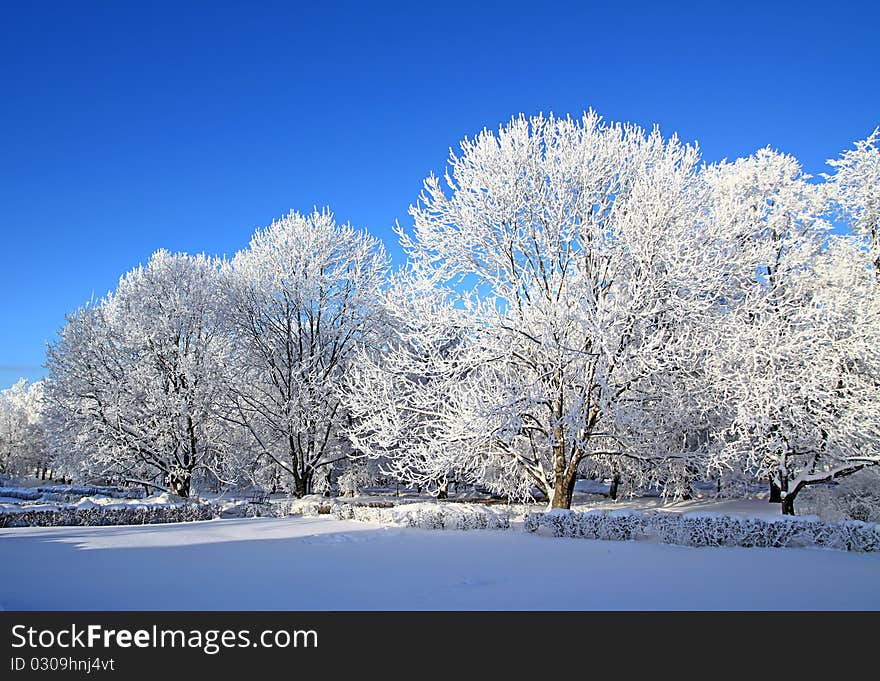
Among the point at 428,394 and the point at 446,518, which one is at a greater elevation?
the point at 428,394

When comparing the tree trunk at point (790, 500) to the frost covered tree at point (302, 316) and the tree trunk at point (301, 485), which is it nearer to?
the frost covered tree at point (302, 316)

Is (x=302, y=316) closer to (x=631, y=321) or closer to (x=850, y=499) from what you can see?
(x=631, y=321)

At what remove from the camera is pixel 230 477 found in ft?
79.0

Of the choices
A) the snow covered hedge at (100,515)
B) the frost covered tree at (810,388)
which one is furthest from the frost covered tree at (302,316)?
the frost covered tree at (810,388)

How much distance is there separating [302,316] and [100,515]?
35.0ft

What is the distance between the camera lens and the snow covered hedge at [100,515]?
14.3 metres

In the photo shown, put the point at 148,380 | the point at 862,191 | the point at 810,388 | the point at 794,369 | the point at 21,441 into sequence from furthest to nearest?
the point at 21,441
the point at 148,380
the point at 862,191
the point at 794,369
the point at 810,388

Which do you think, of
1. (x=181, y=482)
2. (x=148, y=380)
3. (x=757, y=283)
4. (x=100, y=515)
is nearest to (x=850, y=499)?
(x=757, y=283)

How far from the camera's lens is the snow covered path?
19.5ft

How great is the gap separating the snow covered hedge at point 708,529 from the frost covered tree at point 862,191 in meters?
11.7

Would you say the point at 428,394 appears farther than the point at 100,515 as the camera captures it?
No

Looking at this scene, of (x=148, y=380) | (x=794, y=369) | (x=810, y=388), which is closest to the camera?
(x=810, y=388)

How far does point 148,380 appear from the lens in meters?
21.8
